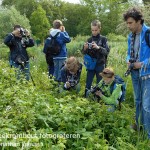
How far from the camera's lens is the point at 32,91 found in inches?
147

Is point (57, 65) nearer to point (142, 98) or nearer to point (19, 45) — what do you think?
point (19, 45)

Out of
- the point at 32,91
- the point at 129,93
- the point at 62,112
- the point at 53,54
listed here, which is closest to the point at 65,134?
the point at 62,112

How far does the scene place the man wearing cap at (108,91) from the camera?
13.6 ft

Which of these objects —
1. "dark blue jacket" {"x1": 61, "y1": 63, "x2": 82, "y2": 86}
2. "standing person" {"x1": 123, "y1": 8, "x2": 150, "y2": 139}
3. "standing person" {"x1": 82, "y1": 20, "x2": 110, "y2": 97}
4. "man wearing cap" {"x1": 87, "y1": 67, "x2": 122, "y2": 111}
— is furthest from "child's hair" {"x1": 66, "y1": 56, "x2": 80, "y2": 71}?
"standing person" {"x1": 123, "y1": 8, "x2": 150, "y2": 139}

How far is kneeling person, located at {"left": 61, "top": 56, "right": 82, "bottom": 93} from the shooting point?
507cm

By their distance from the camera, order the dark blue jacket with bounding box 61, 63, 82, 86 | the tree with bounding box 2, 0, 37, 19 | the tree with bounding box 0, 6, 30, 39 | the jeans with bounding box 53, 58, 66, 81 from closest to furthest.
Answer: the dark blue jacket with bounding box 61, 63, 82, 86 → the jeans with bounding box 53, 58, 66, 81 → the tree with bounding box 0, 6, 30, 39 → the tree with bounding box 2, 0, 37, 19

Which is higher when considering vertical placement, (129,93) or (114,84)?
(114,84)

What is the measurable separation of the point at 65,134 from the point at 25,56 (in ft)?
11.0

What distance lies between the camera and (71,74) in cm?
523

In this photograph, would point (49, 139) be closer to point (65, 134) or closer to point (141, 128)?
point (65, 134)

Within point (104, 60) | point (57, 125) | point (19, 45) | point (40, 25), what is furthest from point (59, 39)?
point (40, 25)

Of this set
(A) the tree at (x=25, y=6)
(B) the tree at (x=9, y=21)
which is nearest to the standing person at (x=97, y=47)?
(B) the tree at (x=9, y=21)

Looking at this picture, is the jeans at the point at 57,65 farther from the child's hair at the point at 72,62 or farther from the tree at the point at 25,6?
the tree at the point at 25,6

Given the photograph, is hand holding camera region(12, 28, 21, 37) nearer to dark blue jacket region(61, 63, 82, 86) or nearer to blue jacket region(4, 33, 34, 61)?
blue jacket region(4, 33, 34, 61)
